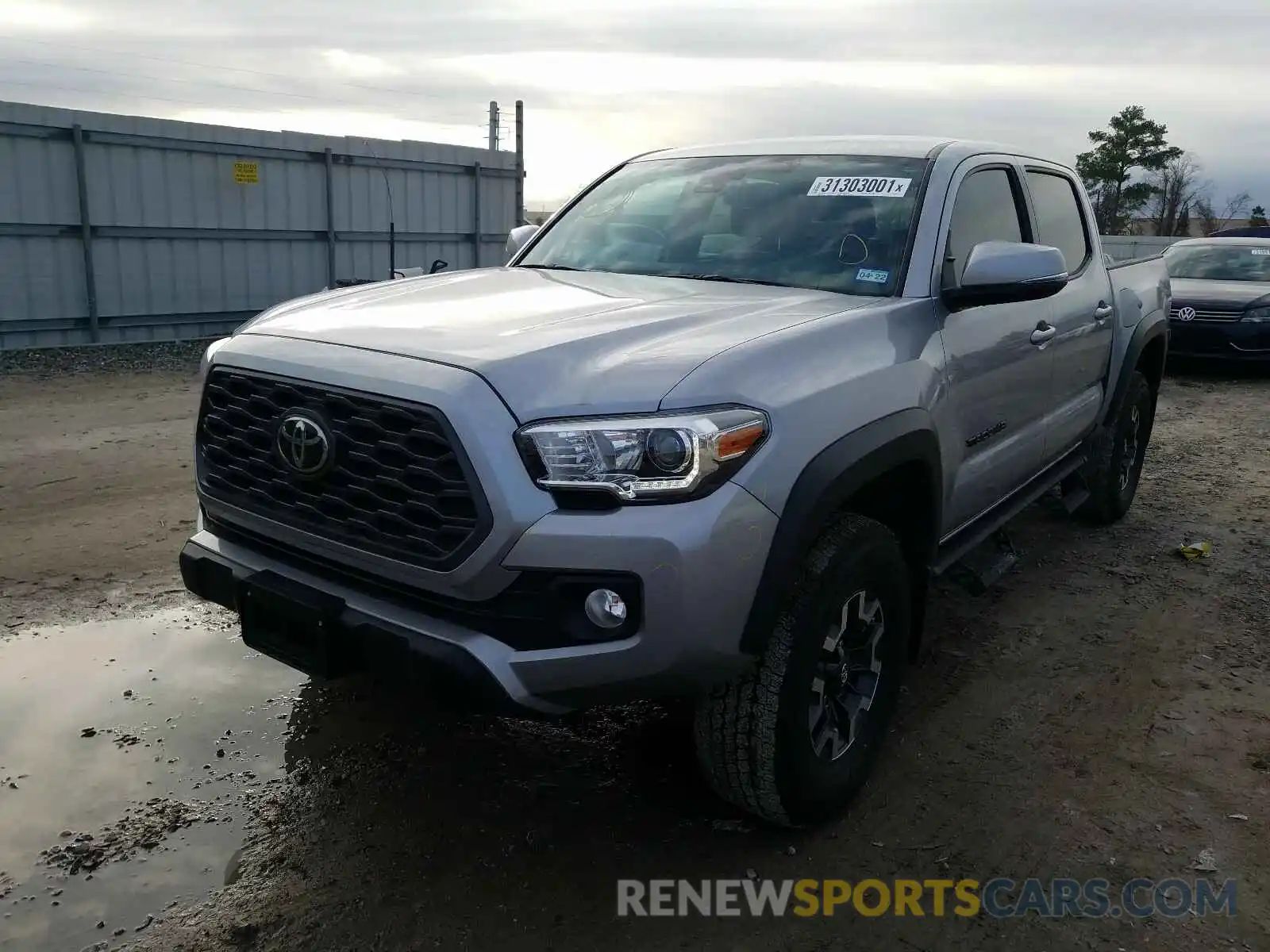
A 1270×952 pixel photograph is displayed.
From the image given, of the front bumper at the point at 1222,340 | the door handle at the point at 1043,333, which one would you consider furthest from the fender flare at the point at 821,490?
the front bumper at the point at 1222,340

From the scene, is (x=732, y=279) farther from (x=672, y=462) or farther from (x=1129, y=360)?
(x=1129, y=360)

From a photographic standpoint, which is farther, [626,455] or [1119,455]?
[1119,455]

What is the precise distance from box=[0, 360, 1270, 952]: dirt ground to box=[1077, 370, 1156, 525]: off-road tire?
23.3 inches

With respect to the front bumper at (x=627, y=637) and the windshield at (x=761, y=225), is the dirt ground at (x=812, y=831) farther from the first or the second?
the windshield at (x=761, y=225)

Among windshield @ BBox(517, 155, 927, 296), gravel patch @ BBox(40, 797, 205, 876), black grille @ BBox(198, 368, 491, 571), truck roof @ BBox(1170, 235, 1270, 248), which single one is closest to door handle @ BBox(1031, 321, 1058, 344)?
windshield @ BBox(517, 155, 927, 296)

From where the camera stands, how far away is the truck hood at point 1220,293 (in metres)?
11.5

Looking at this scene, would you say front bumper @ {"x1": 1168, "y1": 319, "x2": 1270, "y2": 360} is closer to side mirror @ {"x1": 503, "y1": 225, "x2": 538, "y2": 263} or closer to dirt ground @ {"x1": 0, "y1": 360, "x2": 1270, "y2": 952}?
dirt ground @ {"x1": 0, "y1": 360, "x2": 1270, "y2": 952}

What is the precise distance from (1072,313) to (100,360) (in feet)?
32.4

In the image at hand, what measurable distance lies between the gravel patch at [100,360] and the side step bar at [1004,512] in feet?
27.5

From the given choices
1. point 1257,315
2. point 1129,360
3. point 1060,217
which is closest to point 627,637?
point 1060,217

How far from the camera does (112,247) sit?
1175 cm

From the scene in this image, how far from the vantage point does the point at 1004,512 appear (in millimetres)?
4172

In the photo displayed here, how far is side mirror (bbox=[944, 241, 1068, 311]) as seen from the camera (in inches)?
129

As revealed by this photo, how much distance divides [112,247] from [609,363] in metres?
11.0
